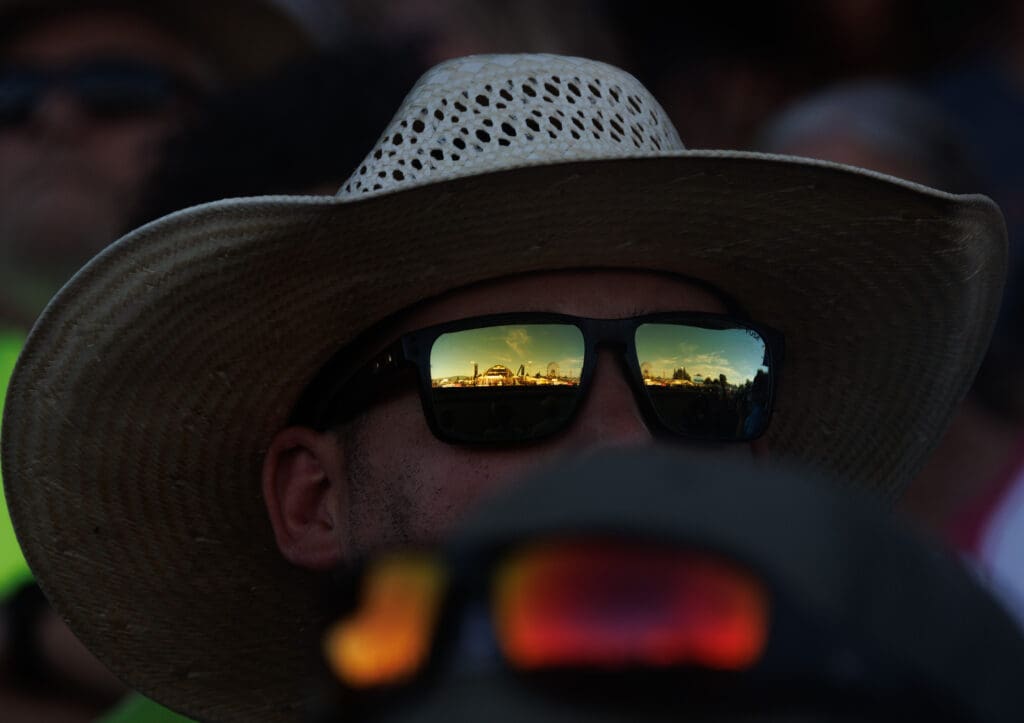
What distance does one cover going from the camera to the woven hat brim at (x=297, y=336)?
158 cm

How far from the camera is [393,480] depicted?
170cm

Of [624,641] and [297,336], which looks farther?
[297,336]

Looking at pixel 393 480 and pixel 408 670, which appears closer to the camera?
pixel 408 670

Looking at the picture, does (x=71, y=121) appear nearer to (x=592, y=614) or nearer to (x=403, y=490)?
(x=403, y=490)

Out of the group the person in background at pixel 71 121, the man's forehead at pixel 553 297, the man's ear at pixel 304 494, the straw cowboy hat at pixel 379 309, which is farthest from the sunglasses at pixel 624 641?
the person in background at pixel 71 121

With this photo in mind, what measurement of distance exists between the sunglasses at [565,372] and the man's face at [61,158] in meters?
2.12

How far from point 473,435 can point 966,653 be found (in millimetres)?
1150

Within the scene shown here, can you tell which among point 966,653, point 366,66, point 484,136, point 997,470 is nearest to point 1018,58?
point 997,470

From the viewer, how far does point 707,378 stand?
1.67 metres

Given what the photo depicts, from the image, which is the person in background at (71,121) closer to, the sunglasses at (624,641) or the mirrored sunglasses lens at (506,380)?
the mirrored sunglasses lens at (506,380)

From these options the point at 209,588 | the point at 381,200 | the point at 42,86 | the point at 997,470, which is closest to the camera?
the point at 381,200

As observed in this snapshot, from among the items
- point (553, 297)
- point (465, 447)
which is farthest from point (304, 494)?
point (553, 297)

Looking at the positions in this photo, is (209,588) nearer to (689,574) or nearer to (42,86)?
(689,574)

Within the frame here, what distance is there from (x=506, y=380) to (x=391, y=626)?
3.49ft
